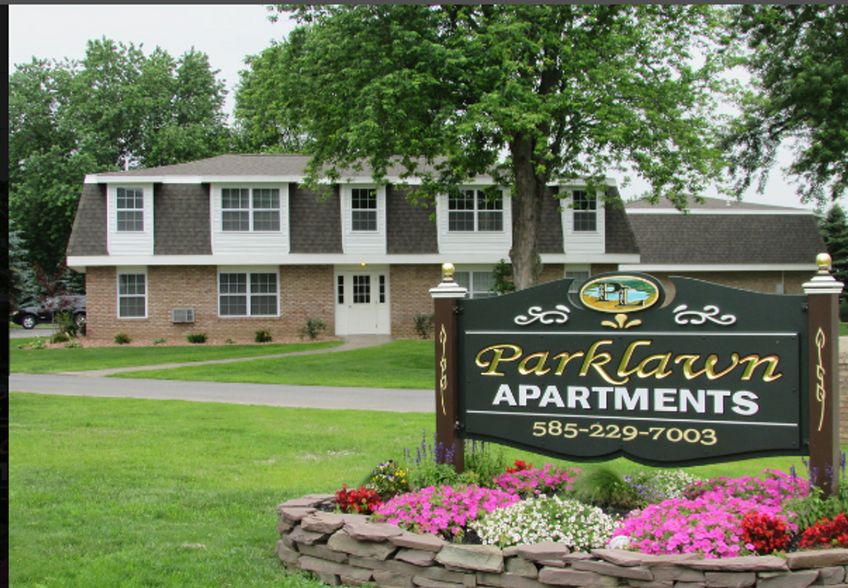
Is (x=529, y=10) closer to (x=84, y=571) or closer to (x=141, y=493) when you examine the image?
(x=141, y=493)

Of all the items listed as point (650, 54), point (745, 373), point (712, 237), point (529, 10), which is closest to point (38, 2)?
Result: point (745, 373)

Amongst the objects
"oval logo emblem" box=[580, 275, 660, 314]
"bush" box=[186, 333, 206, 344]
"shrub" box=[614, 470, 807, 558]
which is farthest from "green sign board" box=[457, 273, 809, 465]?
"bush" box=[186, 333, 206, 344]

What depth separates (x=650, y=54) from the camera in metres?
19.8

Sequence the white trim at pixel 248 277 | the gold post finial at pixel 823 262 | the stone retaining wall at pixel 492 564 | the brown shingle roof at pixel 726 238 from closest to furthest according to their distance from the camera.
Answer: the stone retaining wall at pixel 492 564
the gold post finial at pixel 823 262
the white trim at pixel 248 277
the brown shingle roof at pixel 726 238

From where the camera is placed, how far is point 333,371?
64.8 ft

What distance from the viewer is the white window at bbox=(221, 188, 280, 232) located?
27.3m

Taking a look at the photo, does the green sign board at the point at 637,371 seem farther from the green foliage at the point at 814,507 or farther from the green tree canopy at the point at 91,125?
the green tree canopy at the point at 91,125

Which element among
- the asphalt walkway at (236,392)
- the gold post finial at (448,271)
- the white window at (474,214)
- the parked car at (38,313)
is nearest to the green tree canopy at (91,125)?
the parked car at (38,313)

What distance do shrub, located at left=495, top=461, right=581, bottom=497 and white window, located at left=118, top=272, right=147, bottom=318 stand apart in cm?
2306

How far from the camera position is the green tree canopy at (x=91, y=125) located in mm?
44750

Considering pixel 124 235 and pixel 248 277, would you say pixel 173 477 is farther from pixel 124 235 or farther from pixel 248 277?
pixel 124 235

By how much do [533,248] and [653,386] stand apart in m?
16.0

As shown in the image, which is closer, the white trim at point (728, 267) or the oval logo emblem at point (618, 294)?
the oval logo emblem at point (618, 294)

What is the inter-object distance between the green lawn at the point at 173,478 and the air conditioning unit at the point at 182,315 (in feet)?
42.8
